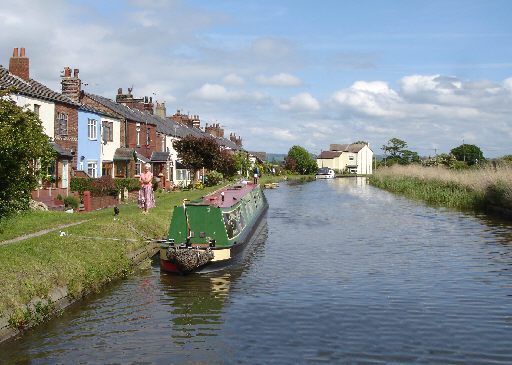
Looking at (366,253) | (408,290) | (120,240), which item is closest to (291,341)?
(408,290)

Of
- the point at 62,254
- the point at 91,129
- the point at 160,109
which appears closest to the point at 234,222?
the point at 62,254

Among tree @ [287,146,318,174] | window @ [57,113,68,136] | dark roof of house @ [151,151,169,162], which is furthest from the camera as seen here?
tree @ [287,146,318,174]

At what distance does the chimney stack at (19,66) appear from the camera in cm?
3266

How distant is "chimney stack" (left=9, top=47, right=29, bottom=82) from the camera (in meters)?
32.7

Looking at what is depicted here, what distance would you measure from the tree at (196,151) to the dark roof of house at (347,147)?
94.5 metres

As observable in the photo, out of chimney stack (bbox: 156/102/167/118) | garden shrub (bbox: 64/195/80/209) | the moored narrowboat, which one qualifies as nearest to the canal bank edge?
the moored narrowboat

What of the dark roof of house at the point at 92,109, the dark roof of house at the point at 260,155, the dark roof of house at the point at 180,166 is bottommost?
the dark roof of house at the point at 180,166

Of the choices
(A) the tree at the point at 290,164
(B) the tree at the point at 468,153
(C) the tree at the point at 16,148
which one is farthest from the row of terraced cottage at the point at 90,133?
(B) the tree at the point at 468,153

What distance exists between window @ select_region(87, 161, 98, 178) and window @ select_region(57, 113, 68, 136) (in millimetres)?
4037

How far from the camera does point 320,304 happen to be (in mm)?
13609

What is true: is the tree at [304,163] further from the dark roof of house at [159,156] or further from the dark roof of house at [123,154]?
the dark roof of house at [123,154]

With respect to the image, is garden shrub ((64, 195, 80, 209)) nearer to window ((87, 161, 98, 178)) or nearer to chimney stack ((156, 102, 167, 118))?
window ((87, 161, 98, 178))

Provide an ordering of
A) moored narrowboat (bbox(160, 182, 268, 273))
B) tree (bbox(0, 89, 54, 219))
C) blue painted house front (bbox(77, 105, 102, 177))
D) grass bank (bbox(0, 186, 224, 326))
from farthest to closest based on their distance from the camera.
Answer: blue painted house front (bbox(77, 105, 102, 177))
moored narrowboat (bbox(160, 182, 268, 273))
tree (bbox(0, 89, 54, 219))
grass bank (bbox(0, 186, 224, 326))

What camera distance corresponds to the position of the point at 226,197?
24.0m
